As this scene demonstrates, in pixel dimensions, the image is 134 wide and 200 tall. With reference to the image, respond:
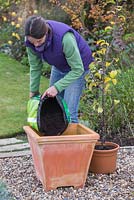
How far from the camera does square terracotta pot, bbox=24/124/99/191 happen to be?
363 centimetres

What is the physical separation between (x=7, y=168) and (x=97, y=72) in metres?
1.14

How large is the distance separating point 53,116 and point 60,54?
49 centimetres

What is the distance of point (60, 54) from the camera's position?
12.5 feet

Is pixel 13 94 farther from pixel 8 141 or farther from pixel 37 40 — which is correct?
pixel 37 40

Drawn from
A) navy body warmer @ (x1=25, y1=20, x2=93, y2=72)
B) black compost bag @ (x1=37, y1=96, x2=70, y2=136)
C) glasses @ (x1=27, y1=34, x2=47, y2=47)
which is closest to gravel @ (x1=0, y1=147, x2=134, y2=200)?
black compost bag @ (x1=37, y1=96, x2=70, y2=136)

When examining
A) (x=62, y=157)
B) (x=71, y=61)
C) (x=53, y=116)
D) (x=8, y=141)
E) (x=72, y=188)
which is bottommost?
(x=8, y=141)

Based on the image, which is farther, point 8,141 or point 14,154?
point 8,141

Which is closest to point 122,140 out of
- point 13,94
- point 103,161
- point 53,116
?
point 103,161

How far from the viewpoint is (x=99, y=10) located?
7691 millimetres

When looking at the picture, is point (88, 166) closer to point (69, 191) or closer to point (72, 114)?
point (69, 191)

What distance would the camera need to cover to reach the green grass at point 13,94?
5.73 metres

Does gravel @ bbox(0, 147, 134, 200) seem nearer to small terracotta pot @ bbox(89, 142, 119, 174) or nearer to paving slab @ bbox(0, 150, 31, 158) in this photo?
small terracotta pot @ bbox(89, 142, 119, 174)

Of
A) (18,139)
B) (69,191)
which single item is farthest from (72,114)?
(18,139)

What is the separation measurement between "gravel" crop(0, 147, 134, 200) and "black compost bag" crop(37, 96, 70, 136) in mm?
438
